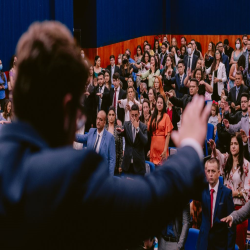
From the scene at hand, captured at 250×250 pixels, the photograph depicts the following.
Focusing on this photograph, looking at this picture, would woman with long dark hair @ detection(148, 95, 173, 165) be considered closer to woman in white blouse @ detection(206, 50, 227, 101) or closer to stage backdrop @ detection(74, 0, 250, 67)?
woman in white blouse @ detection(206, 50, 227, 101)

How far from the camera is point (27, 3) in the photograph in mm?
12562

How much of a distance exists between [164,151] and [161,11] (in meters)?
13.0

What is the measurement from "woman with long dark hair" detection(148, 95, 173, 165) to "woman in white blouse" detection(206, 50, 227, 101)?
3077 mm

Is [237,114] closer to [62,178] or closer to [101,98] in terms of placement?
[101,98]

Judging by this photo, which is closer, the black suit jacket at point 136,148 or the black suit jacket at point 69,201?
the black suit jacket at point 69,201

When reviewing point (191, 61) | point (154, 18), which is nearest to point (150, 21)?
point (154, 18)

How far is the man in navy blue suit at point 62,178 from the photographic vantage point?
665 millimetres

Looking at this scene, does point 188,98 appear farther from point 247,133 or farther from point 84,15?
point 84,15

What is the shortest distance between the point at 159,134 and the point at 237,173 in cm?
201

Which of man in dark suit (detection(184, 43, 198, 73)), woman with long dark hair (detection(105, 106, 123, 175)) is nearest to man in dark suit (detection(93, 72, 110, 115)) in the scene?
woman with long dark hair (detection(105, 106, 123, 175))

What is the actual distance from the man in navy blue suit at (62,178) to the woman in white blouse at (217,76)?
9635 mm

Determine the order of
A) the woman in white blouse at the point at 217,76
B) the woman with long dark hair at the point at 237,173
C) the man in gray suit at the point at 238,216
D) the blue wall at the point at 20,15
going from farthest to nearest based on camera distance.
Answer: the blue wall at the point at 20,15 < the woman in white blouse at the point at 217,76 < the woman with long dark hair at the point at 237,173 < the man in gray suit at the point at 238,216

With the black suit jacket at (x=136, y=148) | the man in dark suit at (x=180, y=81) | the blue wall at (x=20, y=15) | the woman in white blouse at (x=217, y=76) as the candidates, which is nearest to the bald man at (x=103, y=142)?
the black suit jacket at (x=136, y=148)

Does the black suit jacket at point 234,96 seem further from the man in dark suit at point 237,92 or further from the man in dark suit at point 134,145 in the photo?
the man in dark suit at point 134,145
